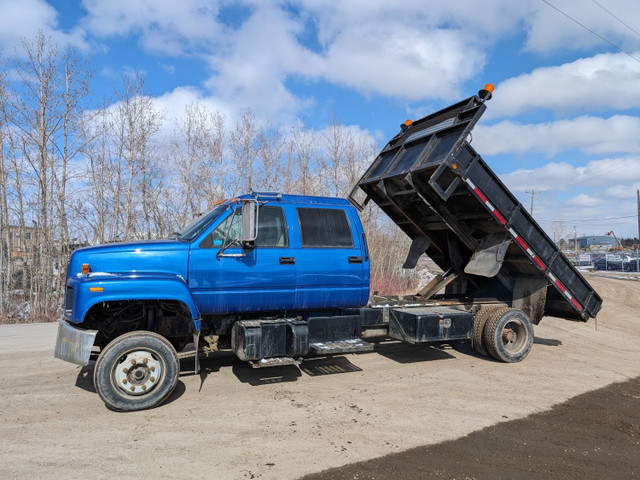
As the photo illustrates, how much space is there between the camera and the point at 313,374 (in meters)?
6.64

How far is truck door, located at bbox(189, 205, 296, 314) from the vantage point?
5.66 m

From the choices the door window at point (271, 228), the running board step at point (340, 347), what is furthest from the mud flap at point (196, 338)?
the running board step at point (340, 347)

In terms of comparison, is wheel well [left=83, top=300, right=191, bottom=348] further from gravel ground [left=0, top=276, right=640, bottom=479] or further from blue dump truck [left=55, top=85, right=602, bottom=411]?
gravel ground [left=0, top=276, right=640, bottom=479]

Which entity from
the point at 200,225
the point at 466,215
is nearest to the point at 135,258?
the point at 200,225

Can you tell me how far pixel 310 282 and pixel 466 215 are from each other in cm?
304

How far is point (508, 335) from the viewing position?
25.0 ft

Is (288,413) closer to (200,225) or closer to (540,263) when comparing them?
(200,225)

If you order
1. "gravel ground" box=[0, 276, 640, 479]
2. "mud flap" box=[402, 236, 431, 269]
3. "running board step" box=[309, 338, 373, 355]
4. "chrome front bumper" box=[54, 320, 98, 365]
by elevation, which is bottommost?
"gravel ground" box=[0, 276, 640, 479]

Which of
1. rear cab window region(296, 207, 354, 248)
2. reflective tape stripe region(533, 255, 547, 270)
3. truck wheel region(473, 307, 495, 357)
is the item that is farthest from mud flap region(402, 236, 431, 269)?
rear cab window region(296, 207, 354, 248)

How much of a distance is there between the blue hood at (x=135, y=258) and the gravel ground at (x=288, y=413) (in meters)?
1.61

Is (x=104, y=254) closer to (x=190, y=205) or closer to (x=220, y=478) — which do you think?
(x=220, y=478)

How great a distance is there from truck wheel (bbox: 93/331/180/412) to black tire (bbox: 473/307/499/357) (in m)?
4.90

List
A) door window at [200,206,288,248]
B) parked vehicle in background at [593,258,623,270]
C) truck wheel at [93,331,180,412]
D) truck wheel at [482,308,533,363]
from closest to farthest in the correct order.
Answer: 1. truck wheel at [93,331,180,412]
2. door window at [200,206,288,248]
3. truck wheel at [482,308,533,363]
4. parked vehicle in background at [593,258,623,270]

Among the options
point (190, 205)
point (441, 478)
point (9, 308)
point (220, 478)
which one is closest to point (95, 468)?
point (220, 478)
